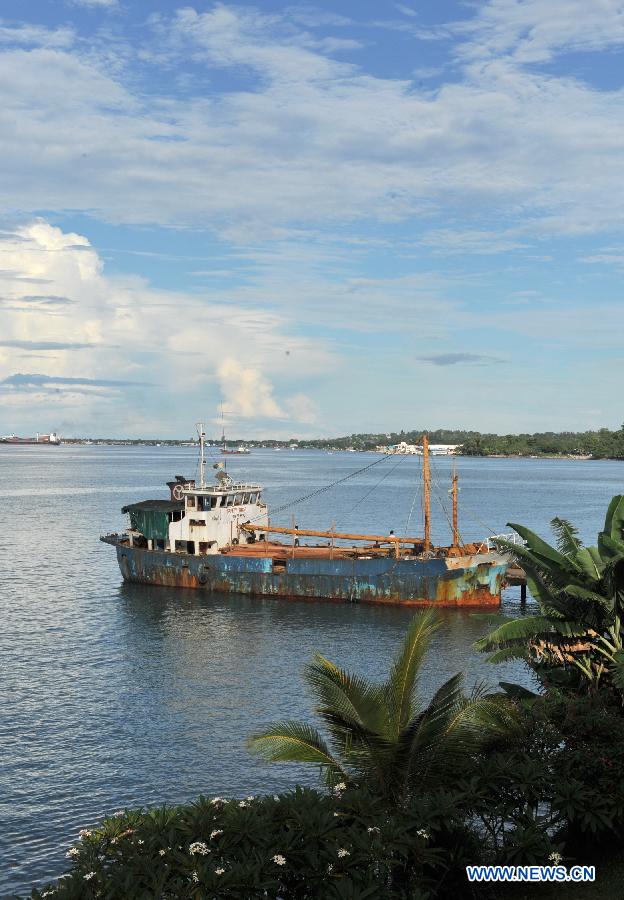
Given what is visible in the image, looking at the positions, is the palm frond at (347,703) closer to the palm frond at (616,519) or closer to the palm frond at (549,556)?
the palm frond at (549,556)

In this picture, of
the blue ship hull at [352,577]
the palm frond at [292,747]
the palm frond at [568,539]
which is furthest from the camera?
the blue ship hull at [352,577]

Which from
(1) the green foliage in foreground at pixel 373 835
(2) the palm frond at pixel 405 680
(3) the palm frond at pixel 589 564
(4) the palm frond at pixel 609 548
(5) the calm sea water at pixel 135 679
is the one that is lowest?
(5) the calm sea water at pixel 135 679

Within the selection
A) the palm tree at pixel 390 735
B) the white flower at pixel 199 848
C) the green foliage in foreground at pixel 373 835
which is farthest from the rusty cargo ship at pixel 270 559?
the white flower at pixel 199 848

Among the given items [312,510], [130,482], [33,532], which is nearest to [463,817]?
[33,532]

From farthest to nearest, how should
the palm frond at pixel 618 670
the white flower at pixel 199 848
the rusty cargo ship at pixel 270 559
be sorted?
the rusty cargo ship at pixel 270 559, the palm frond at pixel 618 670, the white flower at pixel 199 848

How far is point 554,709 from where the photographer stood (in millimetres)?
16359

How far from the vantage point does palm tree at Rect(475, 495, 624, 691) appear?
18.8m

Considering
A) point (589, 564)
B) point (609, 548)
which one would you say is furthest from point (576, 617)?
point (609, 548)

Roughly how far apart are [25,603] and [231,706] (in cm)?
2579

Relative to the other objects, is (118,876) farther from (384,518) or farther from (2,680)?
(384,518)

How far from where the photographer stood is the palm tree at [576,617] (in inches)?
742

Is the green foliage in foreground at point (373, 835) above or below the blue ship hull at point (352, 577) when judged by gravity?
above

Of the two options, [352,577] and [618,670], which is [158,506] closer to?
[352,577]

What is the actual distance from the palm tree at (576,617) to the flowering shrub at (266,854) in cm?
696
